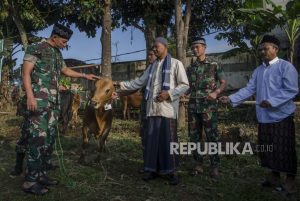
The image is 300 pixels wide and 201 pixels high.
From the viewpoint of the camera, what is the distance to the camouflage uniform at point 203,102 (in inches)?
235

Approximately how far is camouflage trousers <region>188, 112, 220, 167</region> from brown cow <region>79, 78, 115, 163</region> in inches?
48.9

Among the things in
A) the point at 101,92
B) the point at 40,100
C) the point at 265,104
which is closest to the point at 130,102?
the point at 101,92

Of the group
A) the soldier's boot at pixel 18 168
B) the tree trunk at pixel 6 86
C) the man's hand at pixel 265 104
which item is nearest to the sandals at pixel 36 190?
the soldier's boot at pixel 18 168

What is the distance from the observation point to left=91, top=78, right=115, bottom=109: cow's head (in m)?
6.21

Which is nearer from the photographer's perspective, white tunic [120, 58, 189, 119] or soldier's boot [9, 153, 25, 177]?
white tunic [120, 58, 189, 119]

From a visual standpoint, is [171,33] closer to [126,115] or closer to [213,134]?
[126,115]

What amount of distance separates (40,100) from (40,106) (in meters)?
0.07

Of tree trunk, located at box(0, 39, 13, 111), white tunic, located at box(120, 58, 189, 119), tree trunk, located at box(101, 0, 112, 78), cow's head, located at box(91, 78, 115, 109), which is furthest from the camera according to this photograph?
tree trunk, located at box(0, 39, 13, 111)

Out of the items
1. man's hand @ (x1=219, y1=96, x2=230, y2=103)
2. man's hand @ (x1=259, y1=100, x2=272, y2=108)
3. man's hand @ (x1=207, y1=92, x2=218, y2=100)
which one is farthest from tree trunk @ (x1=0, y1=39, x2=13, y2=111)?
man's hand @ (x1=259, y1=100, x2=272, y2=108)

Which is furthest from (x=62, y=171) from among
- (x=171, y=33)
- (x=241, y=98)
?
(x=171, y=33)

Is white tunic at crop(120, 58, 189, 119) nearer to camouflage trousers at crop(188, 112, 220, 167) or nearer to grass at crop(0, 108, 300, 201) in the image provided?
camouflage trousers at crop(188, 112, 220, 167)

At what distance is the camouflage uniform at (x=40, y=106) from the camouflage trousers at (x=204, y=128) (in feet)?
6.36

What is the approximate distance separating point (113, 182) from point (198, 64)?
197 centimetres

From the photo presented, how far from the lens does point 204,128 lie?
6.04 metres
